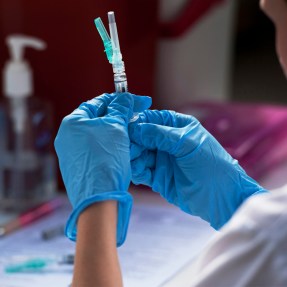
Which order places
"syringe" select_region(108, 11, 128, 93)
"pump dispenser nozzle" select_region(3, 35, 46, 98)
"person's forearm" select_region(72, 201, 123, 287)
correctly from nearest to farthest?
"person's forearm" select_region(72, 201, 123, 287)
"syringe" select_region(108, 11, 128, 93)
"pump dispenser nozzle" select_region(3, 35, 46, 98)

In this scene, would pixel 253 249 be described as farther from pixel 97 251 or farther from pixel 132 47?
pixel 132 47

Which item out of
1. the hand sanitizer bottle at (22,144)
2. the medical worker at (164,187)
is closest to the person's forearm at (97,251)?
the medical worker at (164,187)

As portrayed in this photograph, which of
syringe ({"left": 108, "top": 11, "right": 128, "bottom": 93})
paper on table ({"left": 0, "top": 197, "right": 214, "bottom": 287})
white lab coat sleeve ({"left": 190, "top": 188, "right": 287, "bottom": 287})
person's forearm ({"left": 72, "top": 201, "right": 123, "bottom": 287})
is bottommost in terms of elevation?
paper on table ({"left": 0, "top": 197, "right": 214, "bottom": 287})

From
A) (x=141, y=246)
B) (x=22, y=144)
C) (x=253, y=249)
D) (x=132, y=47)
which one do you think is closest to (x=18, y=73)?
(x=22, y=144)

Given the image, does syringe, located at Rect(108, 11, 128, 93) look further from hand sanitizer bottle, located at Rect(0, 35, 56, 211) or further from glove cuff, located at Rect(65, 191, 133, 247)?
hand sanitizer bottle, located at Rect(0, 35, 56, 211)

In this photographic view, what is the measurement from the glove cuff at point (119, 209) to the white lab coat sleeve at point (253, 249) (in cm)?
13

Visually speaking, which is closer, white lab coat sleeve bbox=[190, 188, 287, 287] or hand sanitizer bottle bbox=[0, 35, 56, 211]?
white lab coat sleeve bbox=[190, 188, 287, 287]

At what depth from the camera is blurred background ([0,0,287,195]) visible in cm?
127

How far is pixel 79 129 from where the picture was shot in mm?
744

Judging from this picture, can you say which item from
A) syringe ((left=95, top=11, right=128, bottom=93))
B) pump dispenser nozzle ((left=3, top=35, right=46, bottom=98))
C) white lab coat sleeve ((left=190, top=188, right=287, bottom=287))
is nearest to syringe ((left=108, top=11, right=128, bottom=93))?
syringe ((left=95, top=11, right=128, bottom=93))

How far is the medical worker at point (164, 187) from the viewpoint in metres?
0.58

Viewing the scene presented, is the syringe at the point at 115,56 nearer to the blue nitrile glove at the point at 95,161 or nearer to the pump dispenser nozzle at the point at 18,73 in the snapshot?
the blue nitrile glove at the point at 95,161

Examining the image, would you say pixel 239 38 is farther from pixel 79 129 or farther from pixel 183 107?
pixel 79 129

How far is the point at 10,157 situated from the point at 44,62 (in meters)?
0.21
